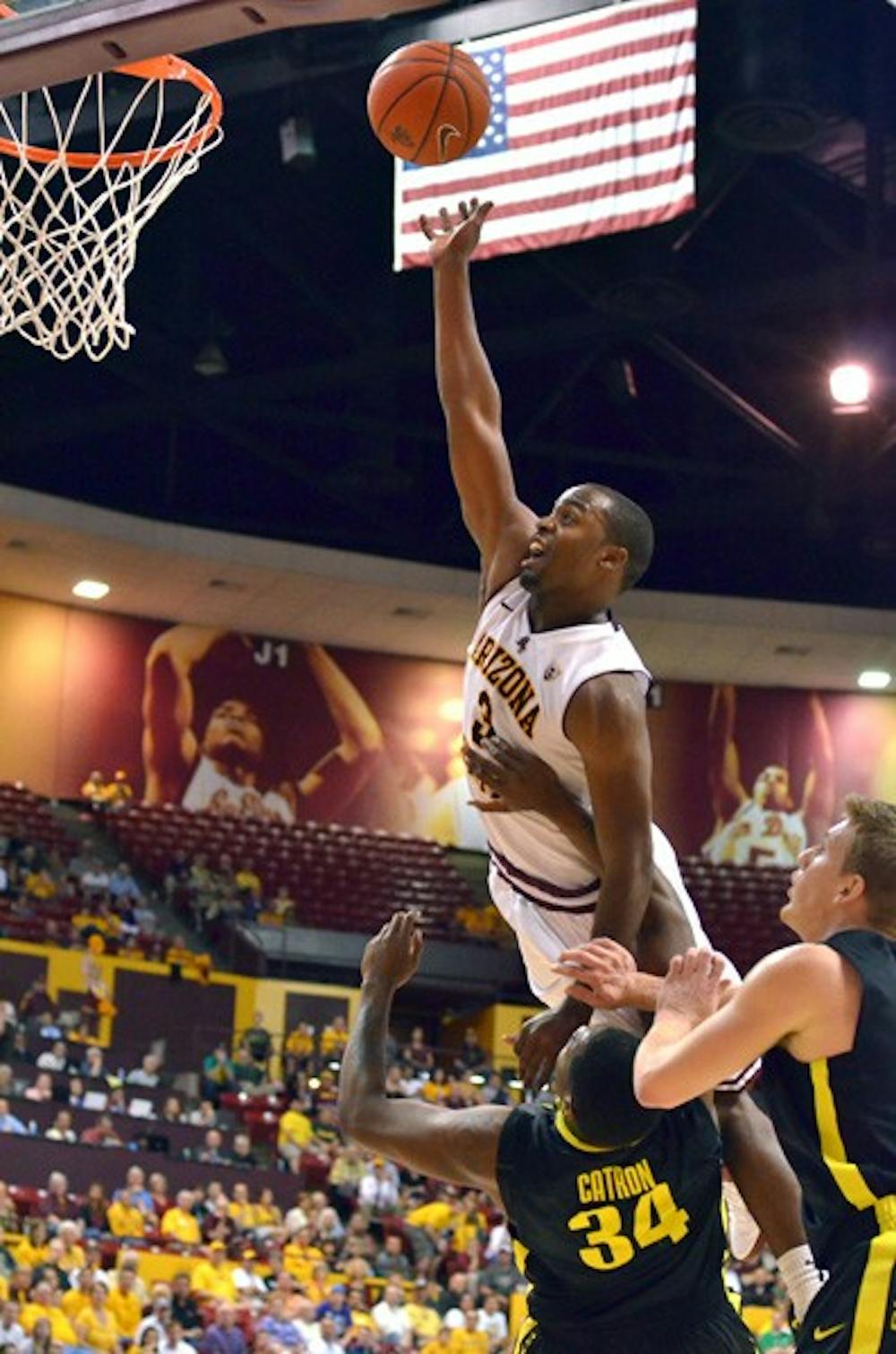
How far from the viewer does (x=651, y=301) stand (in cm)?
2105

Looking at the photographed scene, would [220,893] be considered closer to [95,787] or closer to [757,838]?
[95,787]

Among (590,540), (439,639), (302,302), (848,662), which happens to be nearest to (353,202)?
(302,302)

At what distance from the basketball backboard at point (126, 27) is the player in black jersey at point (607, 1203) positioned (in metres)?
2.88

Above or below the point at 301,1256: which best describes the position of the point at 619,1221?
above

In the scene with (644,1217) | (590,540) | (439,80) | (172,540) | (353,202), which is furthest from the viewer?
(172,540)

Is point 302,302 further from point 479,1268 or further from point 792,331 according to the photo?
point 479,1268

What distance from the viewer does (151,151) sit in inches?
349

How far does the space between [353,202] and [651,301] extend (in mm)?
2928

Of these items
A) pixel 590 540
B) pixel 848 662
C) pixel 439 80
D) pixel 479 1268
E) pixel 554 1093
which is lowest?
pixel 479 1268

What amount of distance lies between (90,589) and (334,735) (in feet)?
11.8

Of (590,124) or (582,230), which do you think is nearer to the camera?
(590,124)

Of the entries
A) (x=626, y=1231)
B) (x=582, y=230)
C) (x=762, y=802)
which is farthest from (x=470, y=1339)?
(x=762, y=802)

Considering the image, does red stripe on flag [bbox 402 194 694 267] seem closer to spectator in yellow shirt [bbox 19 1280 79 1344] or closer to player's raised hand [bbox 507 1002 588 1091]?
spectator in yellow shirt [bbox 19 1280 79 1344]

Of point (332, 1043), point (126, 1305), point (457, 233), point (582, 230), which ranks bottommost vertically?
point (126, 1305)
